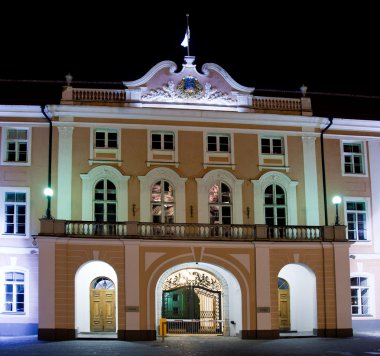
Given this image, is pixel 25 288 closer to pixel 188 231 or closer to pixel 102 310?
pixel 102 310

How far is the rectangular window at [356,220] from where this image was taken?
37156 millimetres

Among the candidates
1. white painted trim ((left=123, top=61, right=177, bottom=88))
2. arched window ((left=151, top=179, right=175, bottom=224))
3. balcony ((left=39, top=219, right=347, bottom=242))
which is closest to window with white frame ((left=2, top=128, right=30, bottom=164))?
balcony ((left=39, top=219, right=347, bottom=242))

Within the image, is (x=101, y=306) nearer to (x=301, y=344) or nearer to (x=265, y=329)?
(x=265, y=329)

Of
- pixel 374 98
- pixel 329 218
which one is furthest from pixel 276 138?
pixel 374 98

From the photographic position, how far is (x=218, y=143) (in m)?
36.5

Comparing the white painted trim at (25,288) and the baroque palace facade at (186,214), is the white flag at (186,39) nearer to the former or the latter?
the baroque palace facade at (186,214)

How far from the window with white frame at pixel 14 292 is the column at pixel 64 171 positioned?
Result: 3194 millimetres

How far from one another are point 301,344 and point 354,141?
11744 millimetres

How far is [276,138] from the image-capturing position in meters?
37.2

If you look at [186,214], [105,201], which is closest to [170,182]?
[186,214]

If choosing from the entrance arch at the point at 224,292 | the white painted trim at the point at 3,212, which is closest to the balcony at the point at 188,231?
the entrance arch at the point at 224,292

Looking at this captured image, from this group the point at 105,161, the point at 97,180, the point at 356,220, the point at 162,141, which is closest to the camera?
the point at 97,180

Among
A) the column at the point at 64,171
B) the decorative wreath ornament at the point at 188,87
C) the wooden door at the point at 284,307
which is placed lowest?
the wooden door at the point at 284,307

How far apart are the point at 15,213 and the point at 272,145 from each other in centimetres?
1233
